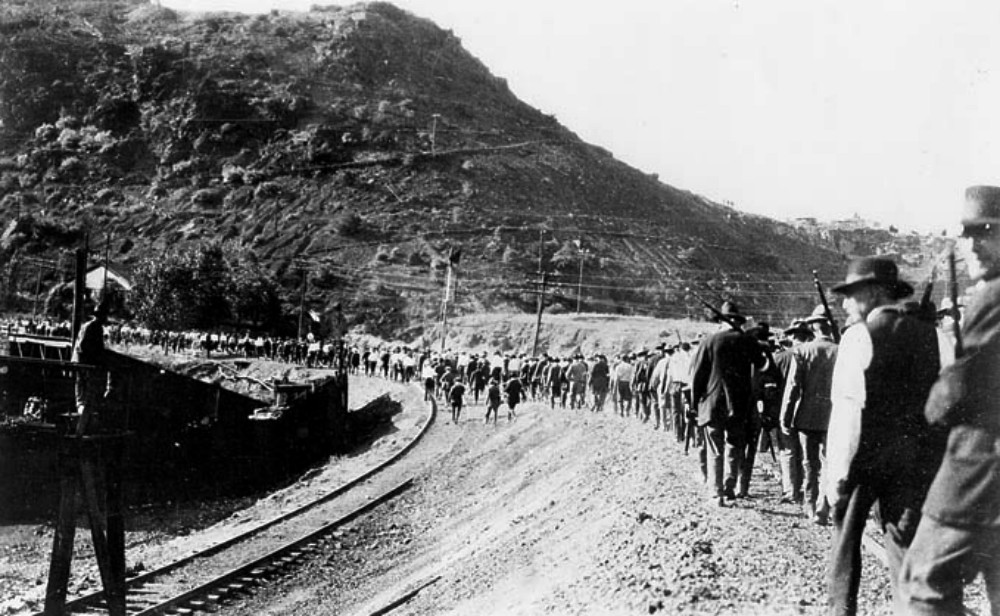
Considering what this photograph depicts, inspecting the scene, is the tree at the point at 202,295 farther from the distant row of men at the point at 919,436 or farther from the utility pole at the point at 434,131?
the distant row of men at the point at 919,436

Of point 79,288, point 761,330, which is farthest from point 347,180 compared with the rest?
point 761,330

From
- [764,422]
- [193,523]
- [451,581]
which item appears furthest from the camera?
[193,523]

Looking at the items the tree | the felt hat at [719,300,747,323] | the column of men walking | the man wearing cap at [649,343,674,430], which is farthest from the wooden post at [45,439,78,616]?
the tree

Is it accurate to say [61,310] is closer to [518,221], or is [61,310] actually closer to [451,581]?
[518,221]

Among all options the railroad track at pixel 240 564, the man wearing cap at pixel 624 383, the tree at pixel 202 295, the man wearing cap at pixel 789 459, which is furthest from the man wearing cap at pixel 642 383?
the tree at pixel 202 295

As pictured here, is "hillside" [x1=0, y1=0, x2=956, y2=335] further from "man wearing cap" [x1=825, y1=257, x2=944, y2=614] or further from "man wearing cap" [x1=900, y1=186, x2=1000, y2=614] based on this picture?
"man wearing cap" [x1=900, y1=186, x2=1000, y2=614]

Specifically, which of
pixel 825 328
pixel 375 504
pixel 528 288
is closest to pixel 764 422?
pixel 825 328
